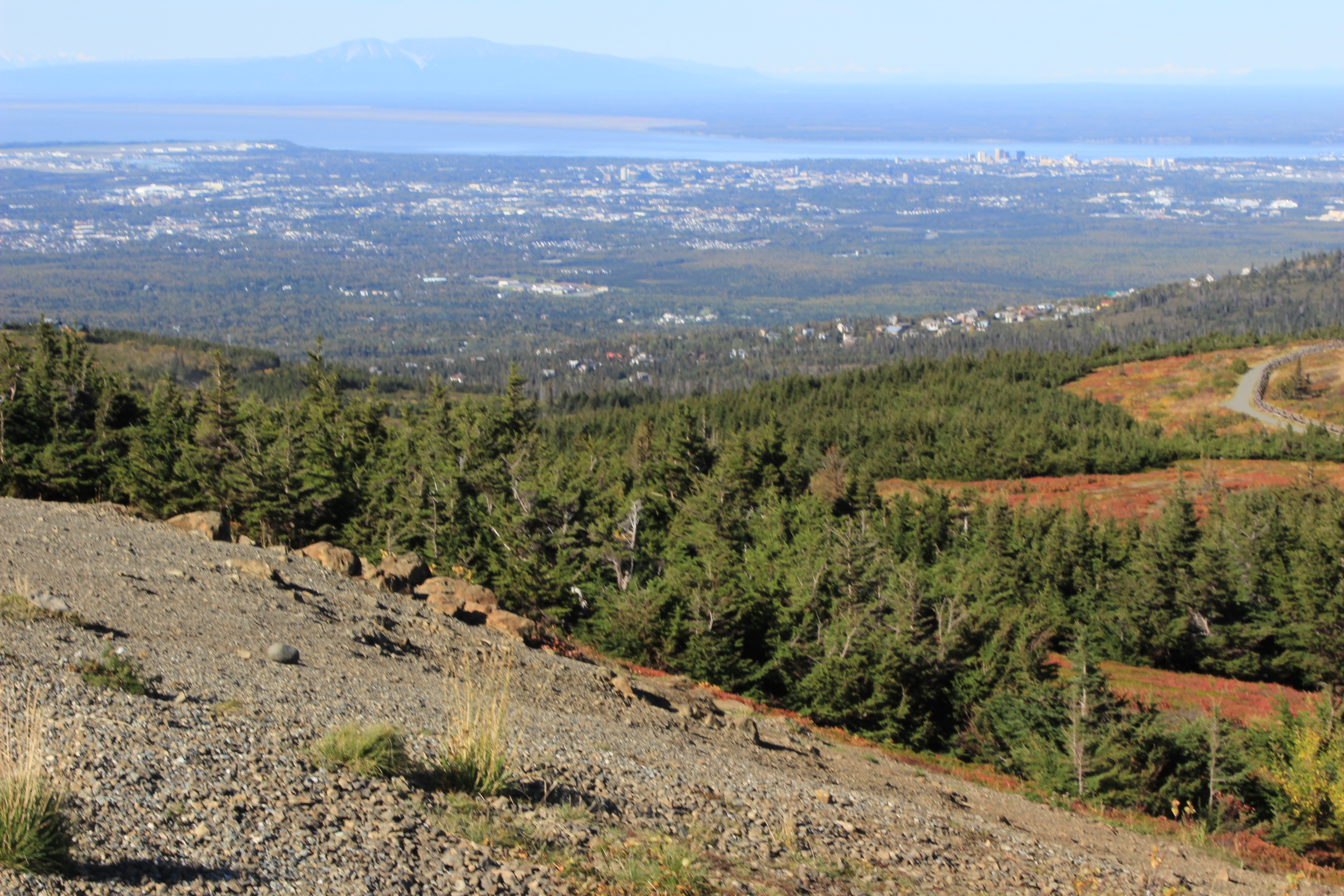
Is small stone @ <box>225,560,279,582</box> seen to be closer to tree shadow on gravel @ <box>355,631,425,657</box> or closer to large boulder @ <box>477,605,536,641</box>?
tree shadow on gravel @ <box>355,631,425,657</box>

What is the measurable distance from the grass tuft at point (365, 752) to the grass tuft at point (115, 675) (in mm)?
2823

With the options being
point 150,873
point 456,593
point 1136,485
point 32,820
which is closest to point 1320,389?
point 1136,485

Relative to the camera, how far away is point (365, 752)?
10.7m

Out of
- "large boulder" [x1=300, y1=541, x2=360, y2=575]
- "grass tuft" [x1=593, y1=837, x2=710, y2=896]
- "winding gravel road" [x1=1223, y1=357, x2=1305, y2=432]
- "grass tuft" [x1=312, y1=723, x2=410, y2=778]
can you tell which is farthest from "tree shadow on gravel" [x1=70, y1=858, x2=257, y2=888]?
"winding gravel road" [x1=1223, y1=357, x2=1305, y2=432]

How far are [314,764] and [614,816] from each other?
3409mm

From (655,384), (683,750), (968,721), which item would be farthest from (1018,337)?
(683,750)

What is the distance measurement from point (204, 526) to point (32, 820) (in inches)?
821

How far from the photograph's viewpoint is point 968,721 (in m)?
28.7

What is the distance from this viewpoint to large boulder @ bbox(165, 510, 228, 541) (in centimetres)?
2642

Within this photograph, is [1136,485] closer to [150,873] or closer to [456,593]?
[456,593]

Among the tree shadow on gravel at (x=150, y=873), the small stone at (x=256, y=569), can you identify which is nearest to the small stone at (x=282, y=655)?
the small stone at (x=256, y=569)

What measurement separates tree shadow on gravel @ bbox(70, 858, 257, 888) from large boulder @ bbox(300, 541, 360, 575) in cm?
1776

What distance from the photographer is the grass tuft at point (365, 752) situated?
10438 mm

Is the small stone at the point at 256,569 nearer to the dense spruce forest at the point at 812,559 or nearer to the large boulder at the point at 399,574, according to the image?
the large boulder at the point at 399,574
